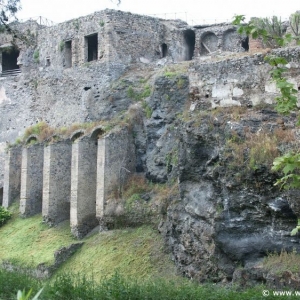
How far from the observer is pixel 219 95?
18938mm

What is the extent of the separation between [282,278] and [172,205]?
5.21 m

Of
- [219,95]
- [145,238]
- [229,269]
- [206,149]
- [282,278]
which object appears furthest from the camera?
[145,238]

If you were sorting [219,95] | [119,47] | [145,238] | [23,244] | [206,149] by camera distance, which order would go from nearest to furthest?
[206,149] < [219,95] < [145,238] < [23,244] < [119,47]

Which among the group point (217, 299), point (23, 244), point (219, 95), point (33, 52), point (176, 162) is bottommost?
point (23, 244)

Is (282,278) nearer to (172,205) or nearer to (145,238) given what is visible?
(172,205)

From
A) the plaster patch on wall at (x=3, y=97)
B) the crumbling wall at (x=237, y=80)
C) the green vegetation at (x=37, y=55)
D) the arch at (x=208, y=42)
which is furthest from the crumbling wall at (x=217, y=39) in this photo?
the crumbling wall at (x=237, y=80)

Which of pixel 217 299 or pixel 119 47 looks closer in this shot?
pixel 217 299

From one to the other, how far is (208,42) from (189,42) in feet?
3.72

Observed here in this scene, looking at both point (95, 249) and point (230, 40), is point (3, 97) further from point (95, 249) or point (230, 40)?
point (95, 249)

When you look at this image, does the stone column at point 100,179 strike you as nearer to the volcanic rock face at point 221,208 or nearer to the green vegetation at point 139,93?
the green vegetation at point 139,93

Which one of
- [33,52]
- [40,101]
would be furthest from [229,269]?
[33,52]

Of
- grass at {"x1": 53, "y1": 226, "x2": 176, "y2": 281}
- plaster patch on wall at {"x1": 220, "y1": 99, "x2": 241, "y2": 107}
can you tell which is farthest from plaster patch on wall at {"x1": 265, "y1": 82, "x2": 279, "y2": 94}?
grass at {"x1": 53, "y1": 226, "x2": 176, "y2": 281}

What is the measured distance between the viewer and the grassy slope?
750 inches

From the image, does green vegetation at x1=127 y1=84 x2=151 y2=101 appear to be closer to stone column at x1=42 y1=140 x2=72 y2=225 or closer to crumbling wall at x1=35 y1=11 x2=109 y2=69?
crumbling wall at x1=35 y1=11 x2=109 y2=69
